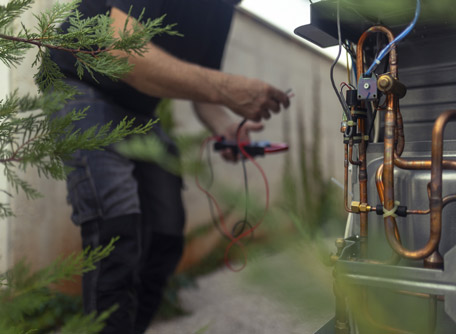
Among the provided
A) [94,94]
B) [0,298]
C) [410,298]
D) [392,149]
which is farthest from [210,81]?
[0,298]

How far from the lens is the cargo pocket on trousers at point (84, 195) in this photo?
1283mm

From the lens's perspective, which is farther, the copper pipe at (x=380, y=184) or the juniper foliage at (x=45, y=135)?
the copper pipe at (x=380, y=184)

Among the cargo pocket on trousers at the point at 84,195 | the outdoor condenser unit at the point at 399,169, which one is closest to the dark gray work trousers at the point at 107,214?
the cargo pocket on trousers at the point at 84,195

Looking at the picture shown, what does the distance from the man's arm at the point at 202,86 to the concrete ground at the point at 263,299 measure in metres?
0.60

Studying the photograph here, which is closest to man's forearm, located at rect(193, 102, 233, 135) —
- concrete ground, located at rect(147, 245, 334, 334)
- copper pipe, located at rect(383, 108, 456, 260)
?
concrete ground, located at rect(147, 245, 334, 334)

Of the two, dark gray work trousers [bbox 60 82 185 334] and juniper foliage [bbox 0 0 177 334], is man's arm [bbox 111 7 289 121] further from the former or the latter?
juniper foliage [bbox 0 0 177 334]

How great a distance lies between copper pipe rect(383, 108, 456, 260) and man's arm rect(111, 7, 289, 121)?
2.41ft

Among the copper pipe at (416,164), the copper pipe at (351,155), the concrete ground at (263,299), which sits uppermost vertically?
the copper pipe at (351,155)

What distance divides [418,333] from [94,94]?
1124 millimetres

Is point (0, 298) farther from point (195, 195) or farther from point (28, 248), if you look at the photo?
point (195, 195)

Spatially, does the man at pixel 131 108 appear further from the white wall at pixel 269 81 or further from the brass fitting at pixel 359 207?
the brass fitting at pixel 359 207

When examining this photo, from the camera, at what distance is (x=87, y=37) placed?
0.62 m

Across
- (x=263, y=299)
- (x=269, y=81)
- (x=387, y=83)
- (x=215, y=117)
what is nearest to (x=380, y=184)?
(x=387, y=83)

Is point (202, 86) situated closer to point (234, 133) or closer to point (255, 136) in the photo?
point (234, 133)
